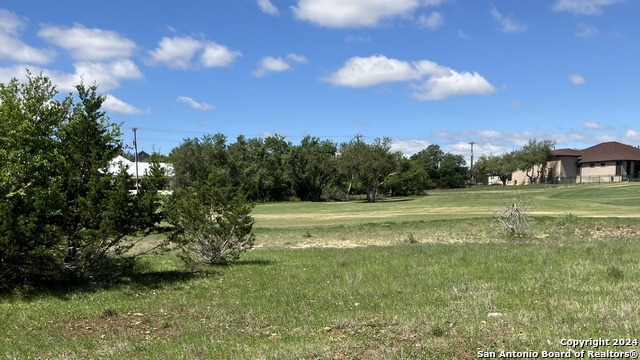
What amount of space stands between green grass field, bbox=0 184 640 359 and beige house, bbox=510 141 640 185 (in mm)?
96043

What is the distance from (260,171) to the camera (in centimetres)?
8812

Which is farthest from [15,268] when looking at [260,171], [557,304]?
[260,171]

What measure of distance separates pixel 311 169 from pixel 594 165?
195ft

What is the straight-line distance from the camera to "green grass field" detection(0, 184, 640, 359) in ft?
18.3

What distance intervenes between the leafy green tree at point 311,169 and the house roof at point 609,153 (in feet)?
180

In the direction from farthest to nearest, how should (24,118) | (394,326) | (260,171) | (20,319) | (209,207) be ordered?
(260,171), (209,207), (24,118), (20,319), (394,326)

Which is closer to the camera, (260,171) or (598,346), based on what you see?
(598,346)

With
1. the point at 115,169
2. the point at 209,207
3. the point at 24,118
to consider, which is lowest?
the point at 209,207

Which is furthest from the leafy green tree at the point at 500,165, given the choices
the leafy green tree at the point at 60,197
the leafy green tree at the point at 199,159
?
the leafy green tree at the point at 60,197

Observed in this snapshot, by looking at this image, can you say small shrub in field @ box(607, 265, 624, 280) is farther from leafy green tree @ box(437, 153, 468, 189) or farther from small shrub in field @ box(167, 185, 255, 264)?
leafy green tree @ box(437, 153, 468, 189)

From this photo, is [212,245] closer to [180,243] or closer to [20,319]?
[180,243]

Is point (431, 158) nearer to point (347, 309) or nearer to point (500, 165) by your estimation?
point (500, 165)

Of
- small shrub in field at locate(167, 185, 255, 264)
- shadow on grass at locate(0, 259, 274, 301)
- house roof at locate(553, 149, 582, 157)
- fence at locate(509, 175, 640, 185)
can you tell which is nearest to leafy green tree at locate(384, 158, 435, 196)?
fence at locate(509, 175, 640, 185)

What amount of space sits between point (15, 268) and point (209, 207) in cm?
481
